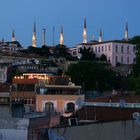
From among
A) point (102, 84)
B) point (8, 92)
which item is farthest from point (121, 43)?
point (8, 92)

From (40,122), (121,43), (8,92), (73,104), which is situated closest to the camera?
(40,122)

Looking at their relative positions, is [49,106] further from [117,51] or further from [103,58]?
[117,51]

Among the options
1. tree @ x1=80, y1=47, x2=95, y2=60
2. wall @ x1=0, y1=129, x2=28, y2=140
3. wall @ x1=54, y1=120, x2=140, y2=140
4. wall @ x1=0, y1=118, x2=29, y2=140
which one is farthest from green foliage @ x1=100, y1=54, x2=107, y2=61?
wall @ x1=54, y1=120, x2=140, y2=140

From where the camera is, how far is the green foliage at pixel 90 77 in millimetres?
70750

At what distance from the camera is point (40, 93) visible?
49.7 metres

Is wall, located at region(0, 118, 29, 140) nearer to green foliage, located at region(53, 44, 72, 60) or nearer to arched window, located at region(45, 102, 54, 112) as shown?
arched window, located at region(45, 102, 54, 112)

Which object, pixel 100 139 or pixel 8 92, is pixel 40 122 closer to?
pixel 100 139

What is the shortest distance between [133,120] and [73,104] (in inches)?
938

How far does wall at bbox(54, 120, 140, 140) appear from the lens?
2425 cm

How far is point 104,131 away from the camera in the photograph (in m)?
24.6

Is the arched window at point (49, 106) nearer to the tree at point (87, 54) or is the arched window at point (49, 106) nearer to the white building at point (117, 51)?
the tree at point (87, 54)

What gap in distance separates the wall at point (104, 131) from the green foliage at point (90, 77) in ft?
146

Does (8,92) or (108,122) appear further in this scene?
(8,92)

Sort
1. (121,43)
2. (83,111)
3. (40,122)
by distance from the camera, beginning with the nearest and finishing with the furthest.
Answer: (40,122), (83,111), (121,43)
